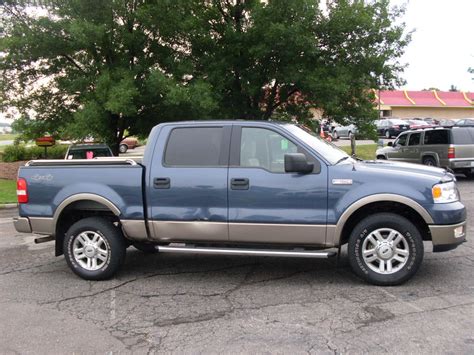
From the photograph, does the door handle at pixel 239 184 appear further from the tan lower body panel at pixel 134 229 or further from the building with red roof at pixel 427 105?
the building with red roof at pixel 427 105

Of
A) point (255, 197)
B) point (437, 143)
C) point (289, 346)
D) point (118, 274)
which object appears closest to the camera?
point (289, 346)

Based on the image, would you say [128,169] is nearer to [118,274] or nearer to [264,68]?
[118,274]

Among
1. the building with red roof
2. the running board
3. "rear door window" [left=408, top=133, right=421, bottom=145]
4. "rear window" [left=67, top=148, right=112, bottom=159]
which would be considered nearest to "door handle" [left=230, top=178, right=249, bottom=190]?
the running board

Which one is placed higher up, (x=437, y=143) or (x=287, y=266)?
(x=437, y=143)

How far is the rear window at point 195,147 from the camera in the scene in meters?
5.54

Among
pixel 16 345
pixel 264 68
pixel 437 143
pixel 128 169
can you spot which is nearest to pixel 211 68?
pixel 264 68

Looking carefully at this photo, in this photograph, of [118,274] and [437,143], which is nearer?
[118,274]

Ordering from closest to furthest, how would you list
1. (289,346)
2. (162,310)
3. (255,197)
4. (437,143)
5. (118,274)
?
(289,346) < (162,310) < (255,197) < (118,274) < (437,143)

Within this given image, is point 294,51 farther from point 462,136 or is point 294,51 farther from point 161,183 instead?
point 161,183

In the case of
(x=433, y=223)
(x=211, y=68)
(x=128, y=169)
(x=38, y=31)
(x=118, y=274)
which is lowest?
(x=118, y=274)

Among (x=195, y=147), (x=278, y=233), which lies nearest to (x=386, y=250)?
(x=278, y=233)

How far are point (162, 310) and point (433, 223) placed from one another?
9.56ft

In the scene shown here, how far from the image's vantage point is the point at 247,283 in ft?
17.9

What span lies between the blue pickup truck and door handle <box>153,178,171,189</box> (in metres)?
0.01
